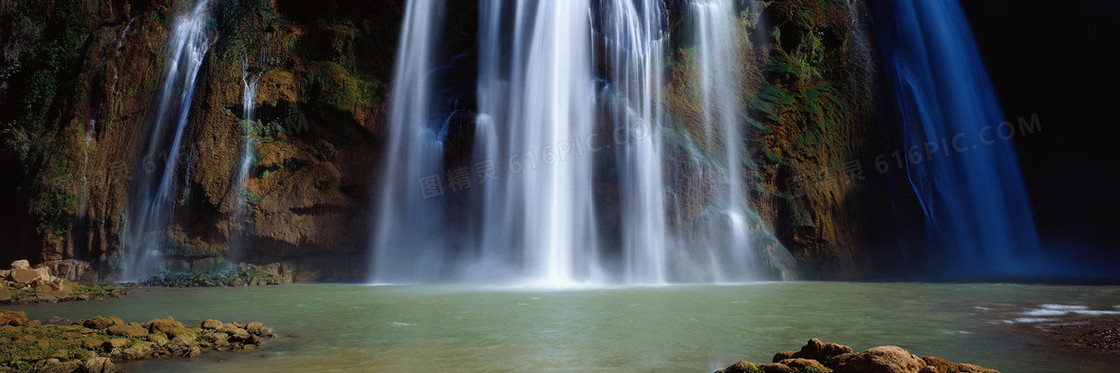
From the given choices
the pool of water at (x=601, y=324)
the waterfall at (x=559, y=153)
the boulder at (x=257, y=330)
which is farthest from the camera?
the waterfall at (x=559, y=153)

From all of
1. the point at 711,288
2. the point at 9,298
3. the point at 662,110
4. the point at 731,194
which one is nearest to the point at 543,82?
the point at 662,110

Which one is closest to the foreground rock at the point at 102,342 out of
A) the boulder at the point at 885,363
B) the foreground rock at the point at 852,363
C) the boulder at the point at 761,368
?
the boulder at the point at 761,368

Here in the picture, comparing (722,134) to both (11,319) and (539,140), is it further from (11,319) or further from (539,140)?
(11,319)

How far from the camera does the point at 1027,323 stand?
21.6ft

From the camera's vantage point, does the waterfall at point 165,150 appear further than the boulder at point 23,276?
Yes

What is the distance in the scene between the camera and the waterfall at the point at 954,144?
17.2m

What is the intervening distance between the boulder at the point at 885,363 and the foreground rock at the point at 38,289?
11.1 meters

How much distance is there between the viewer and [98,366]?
4.32 m

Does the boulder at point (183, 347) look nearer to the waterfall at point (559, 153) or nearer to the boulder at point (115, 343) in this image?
the boulder at point (115, 343)

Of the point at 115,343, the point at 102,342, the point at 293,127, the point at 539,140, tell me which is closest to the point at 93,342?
the point at 102,342

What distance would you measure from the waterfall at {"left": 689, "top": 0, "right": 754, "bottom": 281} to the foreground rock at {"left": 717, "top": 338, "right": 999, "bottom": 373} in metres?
10.4

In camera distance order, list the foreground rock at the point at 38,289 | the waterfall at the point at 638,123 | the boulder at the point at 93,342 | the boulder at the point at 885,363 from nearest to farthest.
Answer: the boulder at the point at 885,363 → the boulder at the point at 93,342 → the foreground rock at the point at 38,289 → the waterfall at the point at 638,123

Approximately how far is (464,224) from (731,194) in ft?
21.8

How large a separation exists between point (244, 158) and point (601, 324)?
12.2 metres
